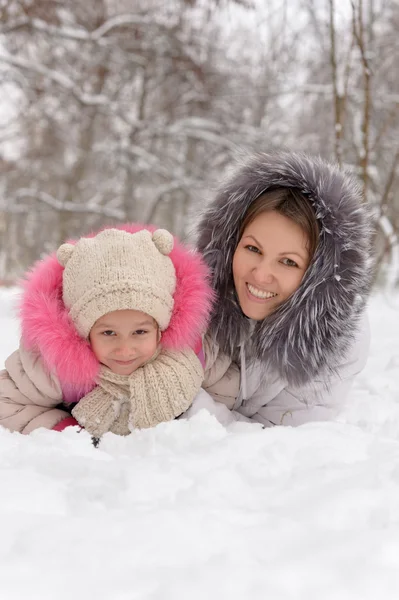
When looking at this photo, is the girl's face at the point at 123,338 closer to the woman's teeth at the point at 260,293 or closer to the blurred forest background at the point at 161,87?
the woman's teeth at the point at 260,293

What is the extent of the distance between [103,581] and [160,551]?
0.13m

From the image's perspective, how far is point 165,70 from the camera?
23.6 ft

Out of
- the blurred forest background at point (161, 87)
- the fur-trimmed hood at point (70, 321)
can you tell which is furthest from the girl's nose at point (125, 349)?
the blurred forest background at point (161, 87)

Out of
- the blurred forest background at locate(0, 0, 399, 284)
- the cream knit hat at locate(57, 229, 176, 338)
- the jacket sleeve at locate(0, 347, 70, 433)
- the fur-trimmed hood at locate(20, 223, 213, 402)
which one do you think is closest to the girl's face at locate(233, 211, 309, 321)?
the fur-trimmed hood at locate(20, 223, 213, 402)

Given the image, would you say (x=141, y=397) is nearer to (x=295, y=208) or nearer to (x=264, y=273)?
(x=264, y=273)

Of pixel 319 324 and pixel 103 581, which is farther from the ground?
pixel 319 324

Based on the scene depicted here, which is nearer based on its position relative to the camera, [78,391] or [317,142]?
[78,391]

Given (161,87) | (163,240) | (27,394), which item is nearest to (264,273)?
(163,240)

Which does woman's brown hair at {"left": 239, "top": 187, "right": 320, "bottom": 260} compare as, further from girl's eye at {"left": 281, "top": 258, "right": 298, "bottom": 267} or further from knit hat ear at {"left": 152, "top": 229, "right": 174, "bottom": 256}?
knit hat ear at {"left": 152, "top": 229, "right": 174, "bottom": 256}

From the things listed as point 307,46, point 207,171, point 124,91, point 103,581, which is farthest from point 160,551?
point 124,91

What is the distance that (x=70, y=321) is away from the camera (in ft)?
6.39

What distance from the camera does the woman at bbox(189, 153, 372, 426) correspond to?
2.08 m

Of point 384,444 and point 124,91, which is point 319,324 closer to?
point 384,444

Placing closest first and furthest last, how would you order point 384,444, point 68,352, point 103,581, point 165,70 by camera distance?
1. point 103,581
2. point 384,444
3. point 68,352
4. point 165,70
